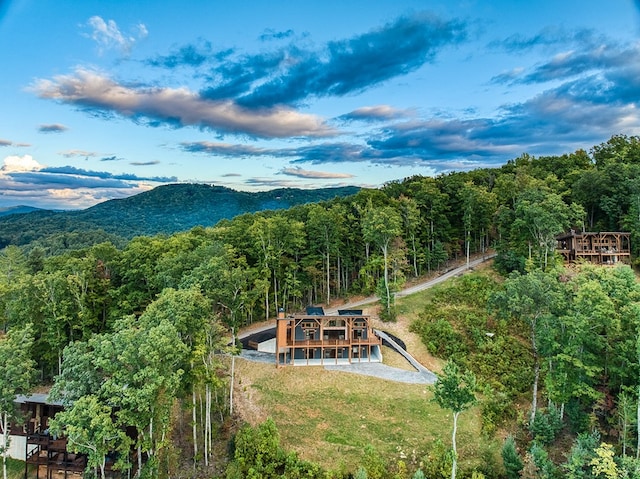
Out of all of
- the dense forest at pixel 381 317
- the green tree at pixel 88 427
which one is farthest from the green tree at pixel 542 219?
the green tree at pixel 88 427

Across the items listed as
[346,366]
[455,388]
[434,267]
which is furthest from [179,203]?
[455,388]

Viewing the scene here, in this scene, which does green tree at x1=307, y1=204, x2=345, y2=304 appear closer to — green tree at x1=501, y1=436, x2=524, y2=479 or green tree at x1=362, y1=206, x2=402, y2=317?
green tree at x1=362, y1=206, x2=402, y2=317

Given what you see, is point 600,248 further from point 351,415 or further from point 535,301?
point 351,415

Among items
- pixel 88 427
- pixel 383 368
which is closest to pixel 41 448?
pixel 88 427

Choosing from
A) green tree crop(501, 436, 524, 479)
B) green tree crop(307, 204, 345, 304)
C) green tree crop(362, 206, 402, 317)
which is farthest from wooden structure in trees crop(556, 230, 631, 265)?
green tree crop(501, 436, 524, 479)

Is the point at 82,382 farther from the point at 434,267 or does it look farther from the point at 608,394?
the point at 434,267

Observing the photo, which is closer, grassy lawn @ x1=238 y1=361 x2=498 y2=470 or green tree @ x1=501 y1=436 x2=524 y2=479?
green tree @ x1=501 y1=436 x2=524 y2=479

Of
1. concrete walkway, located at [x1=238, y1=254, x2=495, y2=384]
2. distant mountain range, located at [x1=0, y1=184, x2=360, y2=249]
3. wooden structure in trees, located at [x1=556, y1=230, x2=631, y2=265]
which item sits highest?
distant mountain range, located at [x1=0, y1=184, x2=360, y2=249]
